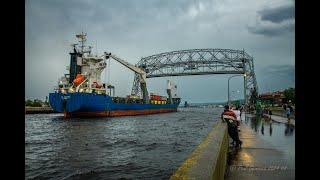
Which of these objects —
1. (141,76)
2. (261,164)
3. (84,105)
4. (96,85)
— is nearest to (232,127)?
(261,164)

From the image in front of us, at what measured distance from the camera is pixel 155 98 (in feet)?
319

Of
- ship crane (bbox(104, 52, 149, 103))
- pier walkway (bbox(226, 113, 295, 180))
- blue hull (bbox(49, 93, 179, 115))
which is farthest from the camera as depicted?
ship crane (bbox(104, 52, 149, 103))

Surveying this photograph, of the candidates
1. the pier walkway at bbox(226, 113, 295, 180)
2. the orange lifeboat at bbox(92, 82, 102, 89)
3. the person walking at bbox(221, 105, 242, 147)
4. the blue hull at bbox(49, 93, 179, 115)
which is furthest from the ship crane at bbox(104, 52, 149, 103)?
the pier walkway at bbox(226, 113, 295, 180)

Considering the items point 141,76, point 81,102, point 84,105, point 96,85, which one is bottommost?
point 84,105

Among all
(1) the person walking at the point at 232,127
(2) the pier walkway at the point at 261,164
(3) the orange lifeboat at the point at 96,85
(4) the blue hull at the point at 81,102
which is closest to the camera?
(2) the pier walkway at the point at 261,164

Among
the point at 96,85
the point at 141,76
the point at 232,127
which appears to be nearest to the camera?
the point at 232,127

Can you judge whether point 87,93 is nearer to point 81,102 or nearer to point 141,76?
point 81,102

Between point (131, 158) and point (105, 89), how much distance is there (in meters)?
47.3

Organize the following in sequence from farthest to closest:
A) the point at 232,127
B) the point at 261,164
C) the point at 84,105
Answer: the point at 84,105, the point at 232,127, the point at 261,164

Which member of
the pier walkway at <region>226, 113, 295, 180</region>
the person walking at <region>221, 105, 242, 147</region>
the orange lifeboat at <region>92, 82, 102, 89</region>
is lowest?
the pier walkway at <region>226, 113, 295, 180</region>

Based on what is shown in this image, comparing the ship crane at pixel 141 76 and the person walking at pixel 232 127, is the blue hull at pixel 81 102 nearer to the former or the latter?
the ship crane at pixel 141 76

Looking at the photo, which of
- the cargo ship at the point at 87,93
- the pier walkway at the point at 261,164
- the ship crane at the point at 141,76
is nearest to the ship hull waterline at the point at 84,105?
the cargo ship at the point at 87,93

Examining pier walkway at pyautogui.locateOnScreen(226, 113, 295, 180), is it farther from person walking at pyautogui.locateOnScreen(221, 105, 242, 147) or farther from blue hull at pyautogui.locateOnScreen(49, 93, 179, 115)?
blue hull at pyautogui.locateOnScreen(49, 93, 179, 115)
